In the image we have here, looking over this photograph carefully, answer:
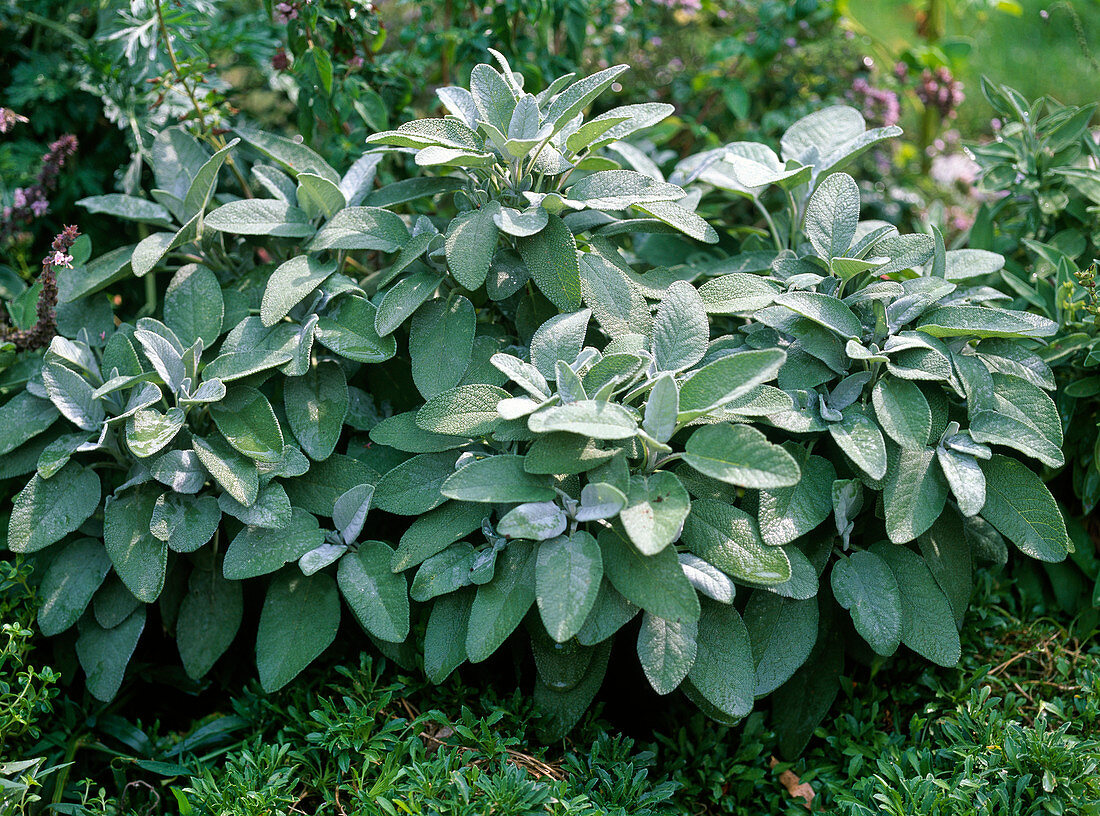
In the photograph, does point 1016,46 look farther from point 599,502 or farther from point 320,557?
point 320,557

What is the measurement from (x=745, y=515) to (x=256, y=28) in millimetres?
2190

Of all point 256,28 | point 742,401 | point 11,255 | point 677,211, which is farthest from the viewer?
point 256,28

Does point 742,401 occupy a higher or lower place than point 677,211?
lower

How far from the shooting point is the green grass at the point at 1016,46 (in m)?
3.90

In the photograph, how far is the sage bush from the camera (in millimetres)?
1356

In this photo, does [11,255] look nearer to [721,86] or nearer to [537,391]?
[537,391]

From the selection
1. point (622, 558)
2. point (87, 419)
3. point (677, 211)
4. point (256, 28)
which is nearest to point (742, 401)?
point (622, 558)

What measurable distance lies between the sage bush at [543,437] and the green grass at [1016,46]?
2.68m

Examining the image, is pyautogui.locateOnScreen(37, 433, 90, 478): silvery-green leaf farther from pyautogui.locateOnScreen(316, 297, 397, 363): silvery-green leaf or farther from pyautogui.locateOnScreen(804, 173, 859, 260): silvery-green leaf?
pyautogui.locateOnScreen(804, 173, 859, 260): silvery-green leaf

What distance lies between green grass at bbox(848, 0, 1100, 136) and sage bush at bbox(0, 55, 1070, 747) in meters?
2.68

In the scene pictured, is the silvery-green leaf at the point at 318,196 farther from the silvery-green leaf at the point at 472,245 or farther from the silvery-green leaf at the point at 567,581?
the silvery-green leaf at the point at 567,581

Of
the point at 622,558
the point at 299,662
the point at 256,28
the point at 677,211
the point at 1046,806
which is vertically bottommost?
the point at 1046,806

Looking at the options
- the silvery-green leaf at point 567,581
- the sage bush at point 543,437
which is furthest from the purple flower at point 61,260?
the silvery-green leaf at point 567,581

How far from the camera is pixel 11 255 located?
2189 mm
